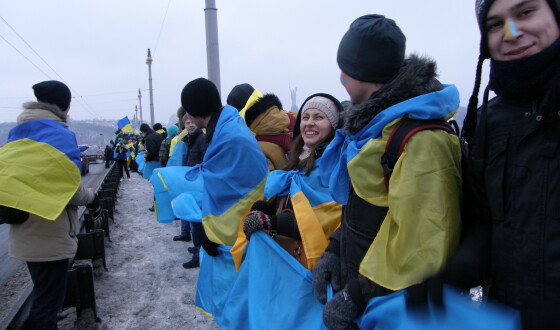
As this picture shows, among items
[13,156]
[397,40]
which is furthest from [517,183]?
[13,156]

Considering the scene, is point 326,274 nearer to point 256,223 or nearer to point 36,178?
point 256,223

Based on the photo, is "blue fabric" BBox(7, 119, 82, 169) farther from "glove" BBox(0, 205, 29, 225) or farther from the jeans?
the jeans

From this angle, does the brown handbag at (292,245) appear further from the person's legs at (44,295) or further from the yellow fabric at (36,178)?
the person's legs at (44,295)

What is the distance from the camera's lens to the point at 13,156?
2.70 meters

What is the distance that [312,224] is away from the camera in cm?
226

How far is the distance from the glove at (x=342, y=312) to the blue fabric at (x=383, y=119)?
0.45 meters

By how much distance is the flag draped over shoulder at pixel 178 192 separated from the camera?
3.47 meters

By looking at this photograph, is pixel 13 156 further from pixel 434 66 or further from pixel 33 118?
pixel 434 66

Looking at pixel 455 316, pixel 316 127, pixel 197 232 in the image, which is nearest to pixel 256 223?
pixel 316 127

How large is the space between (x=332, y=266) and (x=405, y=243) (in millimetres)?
669

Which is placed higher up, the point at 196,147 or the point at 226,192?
the point at 196,147

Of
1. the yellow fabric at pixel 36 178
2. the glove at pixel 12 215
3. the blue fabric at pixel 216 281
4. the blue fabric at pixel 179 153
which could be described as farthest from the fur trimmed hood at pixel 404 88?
the blue fabric at pixel 179 153

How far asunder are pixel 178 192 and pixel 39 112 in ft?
4.69

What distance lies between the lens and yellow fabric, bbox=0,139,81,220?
2611 millimetres
